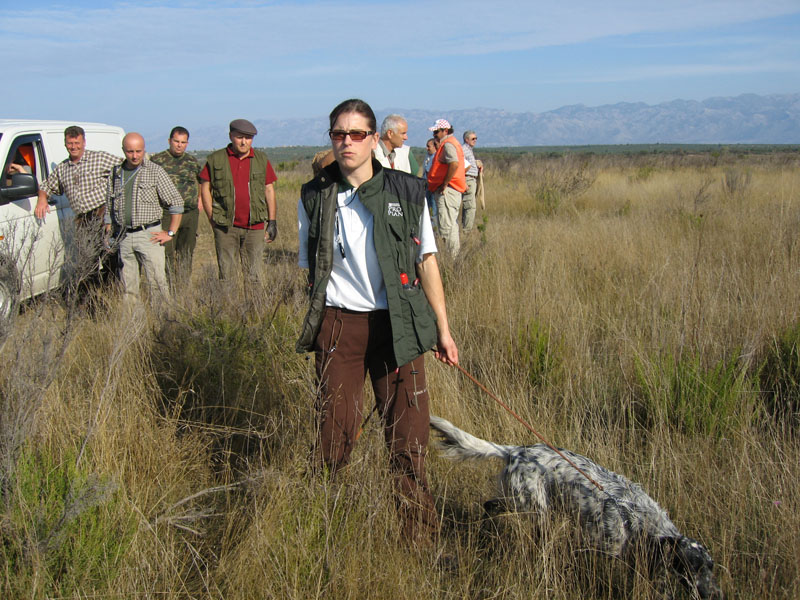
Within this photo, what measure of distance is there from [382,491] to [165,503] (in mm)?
999

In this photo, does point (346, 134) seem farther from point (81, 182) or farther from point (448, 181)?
point (448, 181)

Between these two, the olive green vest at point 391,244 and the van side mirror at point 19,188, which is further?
the van side mirror at point 19,188

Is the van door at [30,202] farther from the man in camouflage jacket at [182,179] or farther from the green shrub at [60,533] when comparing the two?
the green shrub at [60,533]

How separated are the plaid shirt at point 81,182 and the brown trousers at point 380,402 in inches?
176

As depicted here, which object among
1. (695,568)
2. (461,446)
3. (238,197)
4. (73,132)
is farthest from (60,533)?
(73,132)

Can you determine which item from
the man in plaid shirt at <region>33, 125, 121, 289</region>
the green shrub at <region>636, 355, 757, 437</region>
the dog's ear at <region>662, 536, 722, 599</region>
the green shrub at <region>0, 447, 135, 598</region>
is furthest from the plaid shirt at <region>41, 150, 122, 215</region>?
the dog's ear at <region>662, 536, 722, 599</region>

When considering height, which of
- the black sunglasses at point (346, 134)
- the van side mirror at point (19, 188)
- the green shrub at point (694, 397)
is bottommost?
the green shrub at point (694, 397)

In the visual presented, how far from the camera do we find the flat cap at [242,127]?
6055 mm

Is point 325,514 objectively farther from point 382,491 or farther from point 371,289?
point 371,289

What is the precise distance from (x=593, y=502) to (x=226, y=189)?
4.78 meters

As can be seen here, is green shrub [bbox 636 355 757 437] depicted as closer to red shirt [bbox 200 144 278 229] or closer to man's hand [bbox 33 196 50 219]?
red shirt [bbox 200 144 278 229]

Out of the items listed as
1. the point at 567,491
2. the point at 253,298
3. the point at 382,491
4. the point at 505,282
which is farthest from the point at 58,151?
the point at 567,491

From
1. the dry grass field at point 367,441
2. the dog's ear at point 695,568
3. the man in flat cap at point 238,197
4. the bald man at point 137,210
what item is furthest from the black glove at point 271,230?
the dog's ear at point 695,568

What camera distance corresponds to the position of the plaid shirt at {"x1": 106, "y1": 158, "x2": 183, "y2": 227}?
570cm
